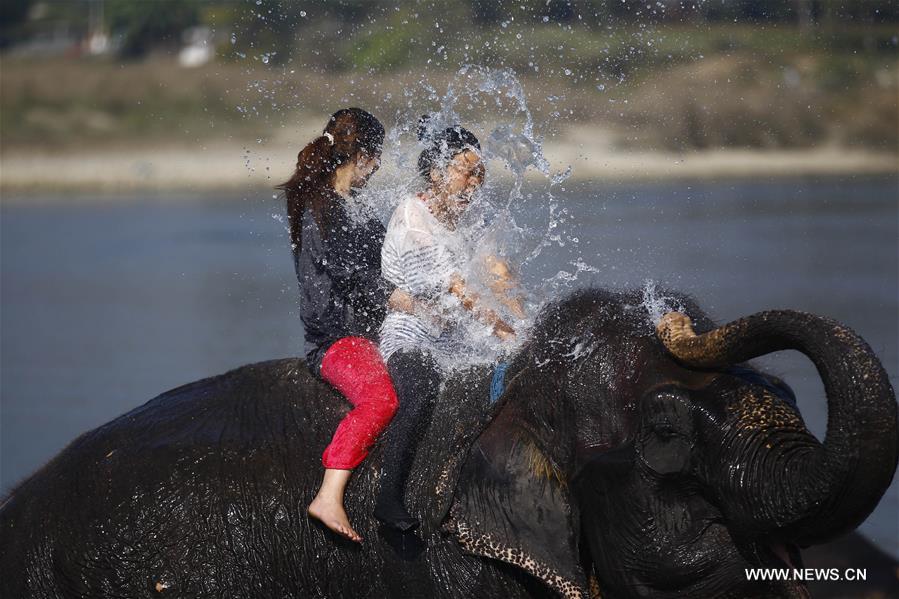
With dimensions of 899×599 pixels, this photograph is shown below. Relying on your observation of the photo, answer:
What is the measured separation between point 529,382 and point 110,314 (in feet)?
55.0

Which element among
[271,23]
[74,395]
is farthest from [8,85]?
[74,395]

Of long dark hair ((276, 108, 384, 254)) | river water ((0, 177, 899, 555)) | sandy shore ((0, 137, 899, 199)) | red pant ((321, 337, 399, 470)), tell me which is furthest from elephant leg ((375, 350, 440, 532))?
sandy shore ((0, 137, 899, 199))

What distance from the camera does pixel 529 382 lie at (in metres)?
4.79

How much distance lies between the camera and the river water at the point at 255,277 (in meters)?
13.8

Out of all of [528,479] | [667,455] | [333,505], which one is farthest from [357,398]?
[667,455]

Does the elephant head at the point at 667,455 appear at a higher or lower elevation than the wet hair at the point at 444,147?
lower

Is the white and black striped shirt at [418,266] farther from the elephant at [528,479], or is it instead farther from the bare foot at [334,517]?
the bare foot at [334,517]

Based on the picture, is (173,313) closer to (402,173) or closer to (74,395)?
(74,395)

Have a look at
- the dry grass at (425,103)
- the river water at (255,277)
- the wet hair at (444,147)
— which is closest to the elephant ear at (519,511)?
the wet hair at (444,147)

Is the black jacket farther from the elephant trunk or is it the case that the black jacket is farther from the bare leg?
the elephant trunk

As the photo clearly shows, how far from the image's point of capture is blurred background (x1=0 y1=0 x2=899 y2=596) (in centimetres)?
1577

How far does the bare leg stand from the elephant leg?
0.45ft

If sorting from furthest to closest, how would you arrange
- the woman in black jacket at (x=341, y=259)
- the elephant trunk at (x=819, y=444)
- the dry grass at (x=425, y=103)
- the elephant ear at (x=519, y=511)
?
the dry grass at (x=425, y=103) → the woman in black jacket at (x=341, y=259) → the elephant ear at (x=519, y=511) → the elephant trunk at (x=819, y=444)

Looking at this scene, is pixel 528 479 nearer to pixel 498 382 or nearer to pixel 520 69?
pixel 498 382
